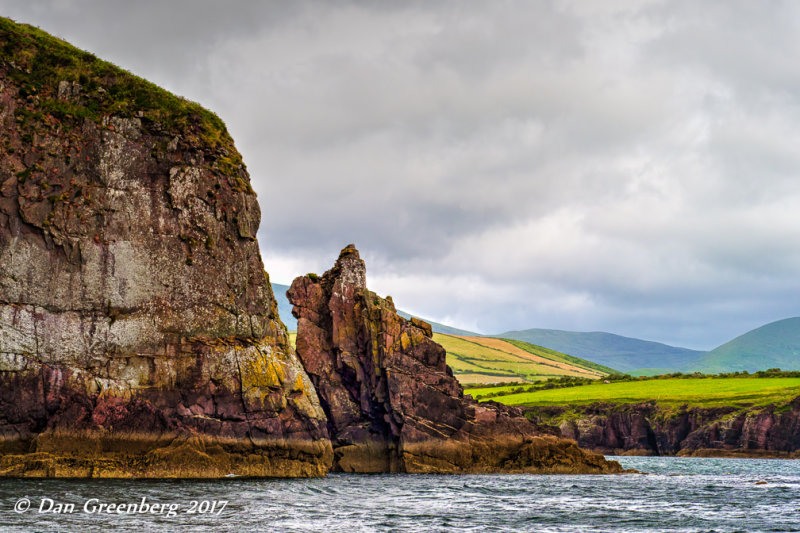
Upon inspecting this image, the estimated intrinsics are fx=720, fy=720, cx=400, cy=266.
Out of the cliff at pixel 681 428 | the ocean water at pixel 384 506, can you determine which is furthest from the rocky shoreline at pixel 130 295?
the cliff at pixel 681 428

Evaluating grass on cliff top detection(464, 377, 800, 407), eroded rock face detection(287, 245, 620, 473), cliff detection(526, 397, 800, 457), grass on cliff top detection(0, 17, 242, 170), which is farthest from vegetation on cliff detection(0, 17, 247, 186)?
grass on cliff top detection(464, 377, 800, 407)

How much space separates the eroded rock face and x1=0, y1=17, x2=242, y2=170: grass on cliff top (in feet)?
68.5

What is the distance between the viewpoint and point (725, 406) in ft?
426

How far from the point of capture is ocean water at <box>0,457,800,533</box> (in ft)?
112

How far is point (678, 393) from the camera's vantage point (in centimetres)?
14650

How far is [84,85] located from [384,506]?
42.9 metres

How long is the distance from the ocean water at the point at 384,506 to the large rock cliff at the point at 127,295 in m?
4.71

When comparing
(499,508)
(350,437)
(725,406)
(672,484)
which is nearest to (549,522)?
(499,508)

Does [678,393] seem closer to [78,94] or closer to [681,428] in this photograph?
[681,428]

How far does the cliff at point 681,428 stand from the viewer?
4806 inches

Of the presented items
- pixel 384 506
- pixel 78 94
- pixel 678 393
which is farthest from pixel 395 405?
pixel 678 393

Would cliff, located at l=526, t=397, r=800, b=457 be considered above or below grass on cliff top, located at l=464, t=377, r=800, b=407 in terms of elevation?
below

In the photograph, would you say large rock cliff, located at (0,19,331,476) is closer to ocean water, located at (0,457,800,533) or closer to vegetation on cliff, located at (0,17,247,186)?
vegetation on cliff, located at (0,17,247,186)

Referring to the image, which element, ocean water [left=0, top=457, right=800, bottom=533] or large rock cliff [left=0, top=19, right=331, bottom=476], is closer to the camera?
ocean water [left=0, top=457, right=800, bottom=533]
